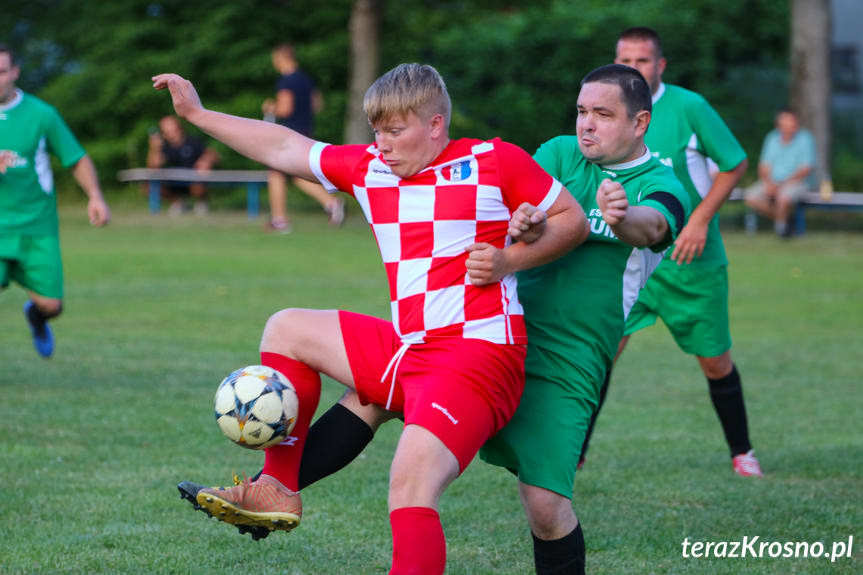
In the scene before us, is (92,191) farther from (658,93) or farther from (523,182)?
(523,182)

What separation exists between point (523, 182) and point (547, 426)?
75 centimetres

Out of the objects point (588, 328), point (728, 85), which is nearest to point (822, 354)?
point (588, 328)

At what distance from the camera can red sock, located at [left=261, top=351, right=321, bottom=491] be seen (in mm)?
3781

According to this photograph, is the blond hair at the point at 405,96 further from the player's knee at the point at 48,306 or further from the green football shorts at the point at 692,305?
the player's knee at the point at 48,306

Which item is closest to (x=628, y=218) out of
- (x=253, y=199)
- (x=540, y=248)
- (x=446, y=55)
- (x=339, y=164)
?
(x=540, y=248)

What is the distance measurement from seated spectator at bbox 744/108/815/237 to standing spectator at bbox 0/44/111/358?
13.0 meters

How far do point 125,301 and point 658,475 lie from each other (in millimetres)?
7394

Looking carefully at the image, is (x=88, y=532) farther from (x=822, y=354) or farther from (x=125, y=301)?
(x=125, y=301)

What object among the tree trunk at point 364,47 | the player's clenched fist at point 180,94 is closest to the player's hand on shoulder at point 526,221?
the player's clenched fist at point 180,94

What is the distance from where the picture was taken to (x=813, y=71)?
2086 centimetres

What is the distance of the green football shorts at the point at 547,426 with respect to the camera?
143 inches

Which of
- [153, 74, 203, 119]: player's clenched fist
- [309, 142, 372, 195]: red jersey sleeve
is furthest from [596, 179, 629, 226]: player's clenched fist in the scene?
[153, 74, 203, 119]: player's clenched fist

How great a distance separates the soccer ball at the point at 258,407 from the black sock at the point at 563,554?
866mm

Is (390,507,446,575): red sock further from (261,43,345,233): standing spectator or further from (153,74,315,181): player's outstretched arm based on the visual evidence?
(261,43,345,233): standing spectator
